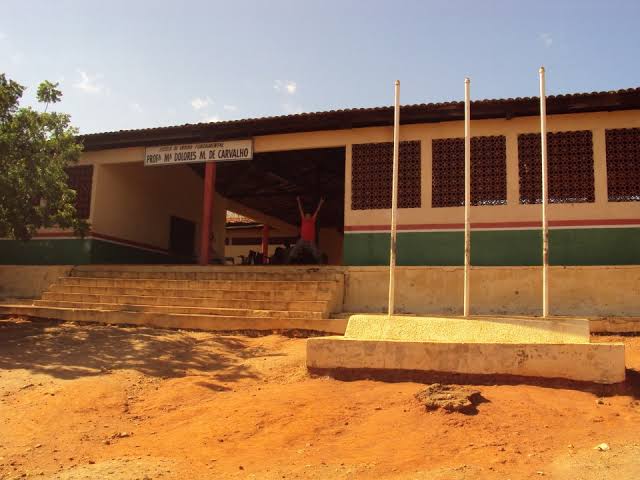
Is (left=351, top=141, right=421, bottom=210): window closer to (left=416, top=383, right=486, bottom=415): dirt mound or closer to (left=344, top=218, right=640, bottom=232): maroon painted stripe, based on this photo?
(left=344, top=218, right=640, bottom=232): maroon painted stripe

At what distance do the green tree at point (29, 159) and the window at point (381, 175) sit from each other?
5638 mm

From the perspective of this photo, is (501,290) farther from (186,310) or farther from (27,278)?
(27,278)

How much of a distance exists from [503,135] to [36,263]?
11.4 metres

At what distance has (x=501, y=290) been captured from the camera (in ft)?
31.9

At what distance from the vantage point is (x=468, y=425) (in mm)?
4289

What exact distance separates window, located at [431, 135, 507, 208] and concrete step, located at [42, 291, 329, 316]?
3499 millimetres

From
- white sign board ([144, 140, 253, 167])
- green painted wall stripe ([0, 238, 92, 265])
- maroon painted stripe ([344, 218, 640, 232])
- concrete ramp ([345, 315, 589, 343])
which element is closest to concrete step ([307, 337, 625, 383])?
concrete ramp ([345, 315, 589, 343])

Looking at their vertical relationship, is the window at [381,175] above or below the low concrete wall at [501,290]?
Result: above

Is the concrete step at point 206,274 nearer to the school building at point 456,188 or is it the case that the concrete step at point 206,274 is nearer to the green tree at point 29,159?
the school building at point 456,188

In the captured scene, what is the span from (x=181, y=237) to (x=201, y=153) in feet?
15.7

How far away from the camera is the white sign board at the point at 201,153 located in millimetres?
12438

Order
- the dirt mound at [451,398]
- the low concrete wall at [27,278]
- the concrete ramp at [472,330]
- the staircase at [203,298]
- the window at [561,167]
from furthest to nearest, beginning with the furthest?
the low concrete wall at [27,278], the window at [561,167], the staircase at [203,298], the concrete ramp at [472,330], the dirt mound at [451,398]

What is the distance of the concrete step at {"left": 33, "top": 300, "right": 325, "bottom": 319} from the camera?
29.3ft

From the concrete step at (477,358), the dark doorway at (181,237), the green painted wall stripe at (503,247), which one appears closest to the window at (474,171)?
the green painted wall stripe at (503,247)
